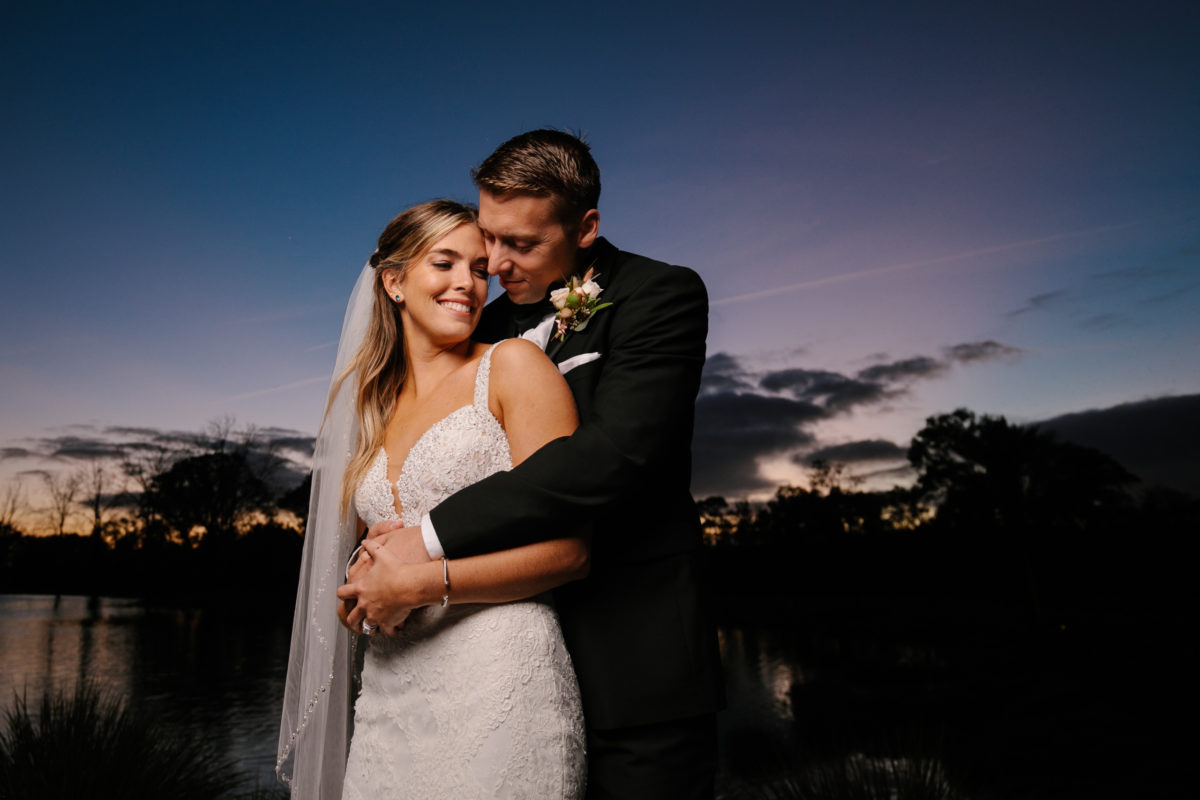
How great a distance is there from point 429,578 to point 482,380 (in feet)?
2.03

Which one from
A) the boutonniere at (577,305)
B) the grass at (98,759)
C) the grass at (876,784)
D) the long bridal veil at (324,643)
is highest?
the boutonniere at (577,305)

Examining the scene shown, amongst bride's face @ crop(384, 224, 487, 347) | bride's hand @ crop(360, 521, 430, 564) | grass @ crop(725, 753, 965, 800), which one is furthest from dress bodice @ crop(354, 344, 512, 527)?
grass @ crop(725, 753, 965, 800)

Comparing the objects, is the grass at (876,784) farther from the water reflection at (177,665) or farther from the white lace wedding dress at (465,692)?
the water reflection at (177,665)

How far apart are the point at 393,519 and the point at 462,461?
0.97ft

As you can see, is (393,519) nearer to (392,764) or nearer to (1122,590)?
(392,764)

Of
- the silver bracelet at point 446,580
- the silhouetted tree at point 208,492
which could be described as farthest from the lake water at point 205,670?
the silhouetted tree at point 208,492

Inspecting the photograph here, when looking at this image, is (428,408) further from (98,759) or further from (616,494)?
(98,759)

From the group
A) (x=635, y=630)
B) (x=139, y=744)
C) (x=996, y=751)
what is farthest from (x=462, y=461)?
(x=996, y=751)

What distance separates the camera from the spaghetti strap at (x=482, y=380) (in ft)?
7.23

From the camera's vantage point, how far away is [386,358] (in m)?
2.69

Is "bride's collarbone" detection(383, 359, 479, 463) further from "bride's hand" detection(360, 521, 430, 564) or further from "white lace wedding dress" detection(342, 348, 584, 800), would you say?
"bride's hand" detection(360, 521, 430, 564)

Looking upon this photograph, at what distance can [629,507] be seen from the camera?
230cm

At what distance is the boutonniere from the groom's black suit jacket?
0.03 m

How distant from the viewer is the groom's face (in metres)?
2.49
